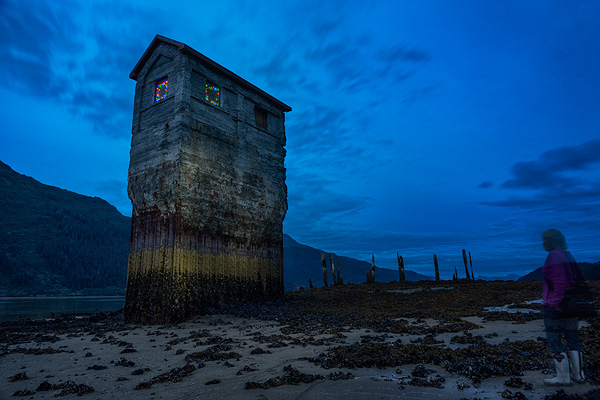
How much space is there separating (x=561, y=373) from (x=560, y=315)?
77cm

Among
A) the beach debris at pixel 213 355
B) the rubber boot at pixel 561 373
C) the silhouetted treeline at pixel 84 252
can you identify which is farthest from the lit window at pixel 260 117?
the silhouetted treeline at pixel 84 252

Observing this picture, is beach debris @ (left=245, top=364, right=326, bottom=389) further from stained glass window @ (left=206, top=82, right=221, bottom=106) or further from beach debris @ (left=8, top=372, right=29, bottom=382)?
stained glass window @ (left=206, top=82, right=221, bottom=106)

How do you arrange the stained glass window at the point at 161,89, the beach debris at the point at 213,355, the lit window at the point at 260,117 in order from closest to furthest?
the beach debris at the point at 213,355 → the stained glass window at the point at 161,89 → the lit window at the point at 260,117

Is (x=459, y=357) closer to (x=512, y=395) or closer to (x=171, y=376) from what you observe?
(x=512, y=395)

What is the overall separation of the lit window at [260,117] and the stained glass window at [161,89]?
17.2 ft

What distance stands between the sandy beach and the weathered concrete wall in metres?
3.10

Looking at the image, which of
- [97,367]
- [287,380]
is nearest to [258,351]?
[287,380]

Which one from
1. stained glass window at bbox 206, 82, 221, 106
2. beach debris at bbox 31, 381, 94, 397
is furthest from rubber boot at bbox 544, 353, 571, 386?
stained glass window at bbox 206, 82, 221, 106

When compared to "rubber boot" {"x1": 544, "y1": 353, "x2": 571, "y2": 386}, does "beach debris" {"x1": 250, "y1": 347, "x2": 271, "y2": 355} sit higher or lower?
lower

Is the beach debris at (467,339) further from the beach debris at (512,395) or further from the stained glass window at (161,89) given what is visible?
the stained glass window at (161,89)

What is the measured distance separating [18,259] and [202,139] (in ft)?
377

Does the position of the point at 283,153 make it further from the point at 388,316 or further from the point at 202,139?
the point at 388,316

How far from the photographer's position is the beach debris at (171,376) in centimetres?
558

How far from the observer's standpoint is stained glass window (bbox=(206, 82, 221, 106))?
1711 centimetres
